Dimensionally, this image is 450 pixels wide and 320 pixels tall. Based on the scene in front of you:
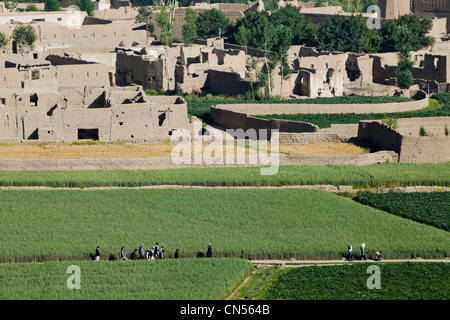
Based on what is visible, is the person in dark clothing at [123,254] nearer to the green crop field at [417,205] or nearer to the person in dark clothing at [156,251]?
the person in dark clothing at [156,251]

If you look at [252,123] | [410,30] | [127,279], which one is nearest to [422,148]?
[252,123]

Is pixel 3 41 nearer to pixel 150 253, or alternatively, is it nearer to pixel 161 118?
pixel 161 118

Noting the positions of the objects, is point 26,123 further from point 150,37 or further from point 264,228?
point 150,37

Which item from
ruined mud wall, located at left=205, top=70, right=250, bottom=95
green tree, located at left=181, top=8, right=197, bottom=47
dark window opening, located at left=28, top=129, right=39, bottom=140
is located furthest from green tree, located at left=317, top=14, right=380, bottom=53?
dark window opening, located at left=28, top=129, right=39, bottom=140

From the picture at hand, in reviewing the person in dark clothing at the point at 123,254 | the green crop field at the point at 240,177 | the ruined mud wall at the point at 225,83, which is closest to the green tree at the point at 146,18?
the ruined mud wall at the point at 225,83

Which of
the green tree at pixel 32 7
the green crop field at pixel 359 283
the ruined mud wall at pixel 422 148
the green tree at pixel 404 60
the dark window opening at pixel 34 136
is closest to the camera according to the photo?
the green crop field at pixel 359 283

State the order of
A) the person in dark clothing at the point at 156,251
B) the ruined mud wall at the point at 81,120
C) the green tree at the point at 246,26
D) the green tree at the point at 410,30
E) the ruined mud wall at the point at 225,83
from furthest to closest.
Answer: the green tree at the point at 410,30
the green tree at the point at 246,26
the ruined mud wall at the point at 225,83
the ruined mud wall at the point at 81,120
the person in dark clothing at the point at 156,251
